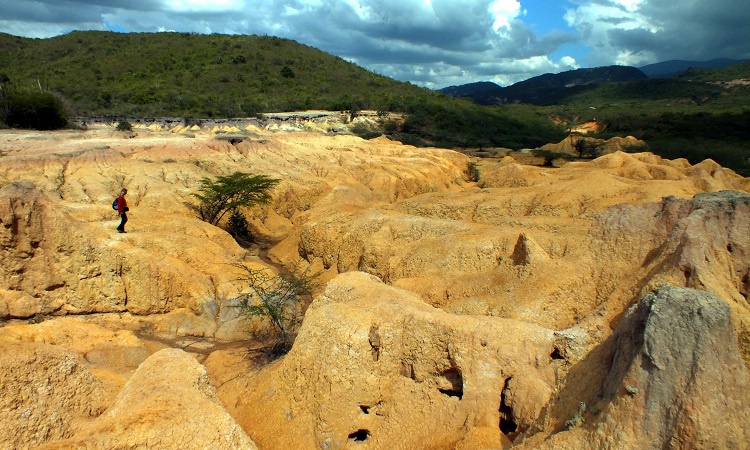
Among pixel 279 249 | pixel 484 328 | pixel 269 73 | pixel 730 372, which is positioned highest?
pixel 269 73

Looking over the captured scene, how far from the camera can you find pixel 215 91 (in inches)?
2457

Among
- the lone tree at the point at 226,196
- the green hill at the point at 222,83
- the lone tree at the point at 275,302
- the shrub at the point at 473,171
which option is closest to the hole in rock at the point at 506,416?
the lone tree at the point at 275,302

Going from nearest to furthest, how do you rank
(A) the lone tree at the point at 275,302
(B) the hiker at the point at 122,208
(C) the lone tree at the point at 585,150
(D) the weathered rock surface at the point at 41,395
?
(D) the weathered rock surface at the point at 41,395 → (A) the lone tree at the point at 275,302 → (B) the hiker at the point at 122,208 → (C) the lone tree at the point at 585,150

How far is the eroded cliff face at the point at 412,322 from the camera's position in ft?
18.2

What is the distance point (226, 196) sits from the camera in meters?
21.1

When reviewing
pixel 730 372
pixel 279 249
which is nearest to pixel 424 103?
pixel 279 249

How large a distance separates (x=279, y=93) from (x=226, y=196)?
156 ft

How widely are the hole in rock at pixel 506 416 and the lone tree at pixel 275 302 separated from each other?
17.8ft

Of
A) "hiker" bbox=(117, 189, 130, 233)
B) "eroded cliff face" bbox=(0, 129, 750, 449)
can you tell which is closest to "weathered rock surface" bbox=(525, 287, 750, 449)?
"eroded cliff face" bbox=(0, 129, 750, 449)

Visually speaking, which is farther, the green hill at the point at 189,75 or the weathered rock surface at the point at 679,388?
the green hill at the point at 189,75

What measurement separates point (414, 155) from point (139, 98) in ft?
118

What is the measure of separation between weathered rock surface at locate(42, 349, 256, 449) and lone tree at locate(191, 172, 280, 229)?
1429cm

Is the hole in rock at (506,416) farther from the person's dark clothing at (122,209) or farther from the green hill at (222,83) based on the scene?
the green hill at (222,83)

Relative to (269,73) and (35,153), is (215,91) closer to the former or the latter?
(269,73)
